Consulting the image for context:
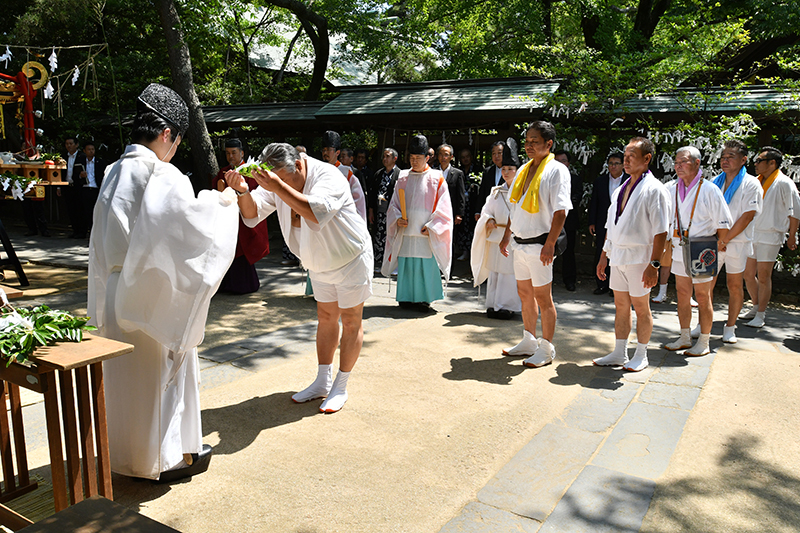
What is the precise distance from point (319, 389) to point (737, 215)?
4279 millimetres

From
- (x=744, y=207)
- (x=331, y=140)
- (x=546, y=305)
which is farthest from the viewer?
(x=331, y=140)

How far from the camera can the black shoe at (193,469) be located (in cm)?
290

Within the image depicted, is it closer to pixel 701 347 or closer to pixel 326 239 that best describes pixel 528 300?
pixel 701 347

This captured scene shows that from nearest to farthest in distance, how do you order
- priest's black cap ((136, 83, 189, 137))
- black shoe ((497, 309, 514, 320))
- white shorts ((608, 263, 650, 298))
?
1. priest's black cap ((136, 83, 189, 137))
2. white shorts ((608, 263, 650, 298))
3. black shoe ((497, 309, 514, 320))

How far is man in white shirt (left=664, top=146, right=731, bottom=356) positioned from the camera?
5016mm

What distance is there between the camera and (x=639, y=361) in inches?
184

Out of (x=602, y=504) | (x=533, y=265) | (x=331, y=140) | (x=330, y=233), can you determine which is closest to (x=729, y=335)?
(x=533, y=265)

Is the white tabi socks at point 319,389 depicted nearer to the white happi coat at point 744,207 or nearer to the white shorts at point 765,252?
the white happi coat at point 744,207

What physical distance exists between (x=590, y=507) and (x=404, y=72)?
68.4 ft

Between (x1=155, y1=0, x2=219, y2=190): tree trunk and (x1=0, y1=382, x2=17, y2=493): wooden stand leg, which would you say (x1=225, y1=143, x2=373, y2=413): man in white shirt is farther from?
(x1=155, y1=0, x2=219, y2=190): tree trunk

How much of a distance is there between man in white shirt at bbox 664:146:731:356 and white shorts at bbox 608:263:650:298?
2.63 ft

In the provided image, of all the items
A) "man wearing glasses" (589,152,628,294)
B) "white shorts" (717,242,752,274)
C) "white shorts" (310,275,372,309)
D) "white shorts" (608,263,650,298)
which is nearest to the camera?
"white shorts" (310,275,372,309)

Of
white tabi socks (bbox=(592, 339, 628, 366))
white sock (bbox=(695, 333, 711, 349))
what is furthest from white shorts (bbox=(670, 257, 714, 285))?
white tabi socks (bbox=(592, 339, 628, 366))

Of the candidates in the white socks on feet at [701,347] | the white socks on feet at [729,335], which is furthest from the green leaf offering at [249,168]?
the white socks on feet at [729,335]
